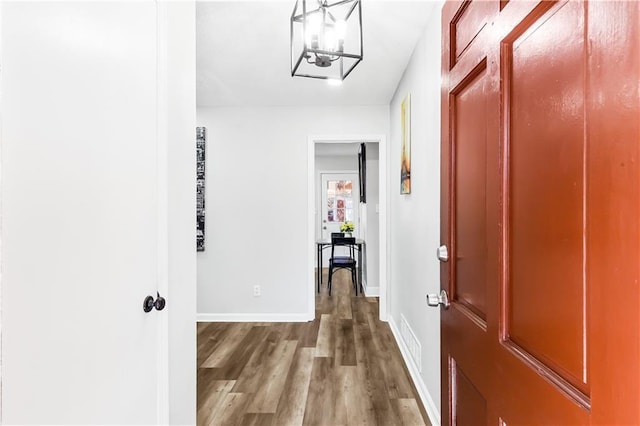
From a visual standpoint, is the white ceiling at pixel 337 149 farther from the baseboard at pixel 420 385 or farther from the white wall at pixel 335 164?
the baseboard at pixel 420 385

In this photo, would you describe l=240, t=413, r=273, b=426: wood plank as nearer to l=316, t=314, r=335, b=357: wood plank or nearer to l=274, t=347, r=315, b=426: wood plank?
l=274, t=347, r=315, b=426: wood plank

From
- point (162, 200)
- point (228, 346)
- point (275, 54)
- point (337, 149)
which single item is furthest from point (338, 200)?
point (162, 200)

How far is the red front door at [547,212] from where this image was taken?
48cm

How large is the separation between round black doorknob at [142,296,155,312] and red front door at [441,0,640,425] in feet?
3.36

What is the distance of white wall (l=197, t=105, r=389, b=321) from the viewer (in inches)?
152

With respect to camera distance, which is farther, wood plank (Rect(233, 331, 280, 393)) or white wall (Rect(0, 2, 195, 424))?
wood plank (Rect(233, 331, 280, 393))

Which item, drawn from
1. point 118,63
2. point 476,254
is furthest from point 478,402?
point 118,63

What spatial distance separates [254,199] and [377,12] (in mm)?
2361

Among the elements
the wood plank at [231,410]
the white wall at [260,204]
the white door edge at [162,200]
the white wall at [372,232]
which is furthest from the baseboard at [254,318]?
the white door edge at [162,200]

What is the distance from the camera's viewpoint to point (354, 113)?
3820 mm

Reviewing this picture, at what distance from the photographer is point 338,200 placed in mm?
7379

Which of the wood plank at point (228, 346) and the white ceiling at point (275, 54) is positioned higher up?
the white ceiling at point (275, 54)

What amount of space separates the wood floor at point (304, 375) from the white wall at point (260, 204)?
0.31 metres

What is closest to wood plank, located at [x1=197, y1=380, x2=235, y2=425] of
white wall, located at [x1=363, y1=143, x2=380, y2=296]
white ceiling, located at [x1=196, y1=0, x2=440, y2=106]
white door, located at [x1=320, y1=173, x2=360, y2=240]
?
white ceiling, located at [x1=196, y1=0, x2=440, y2=106]
